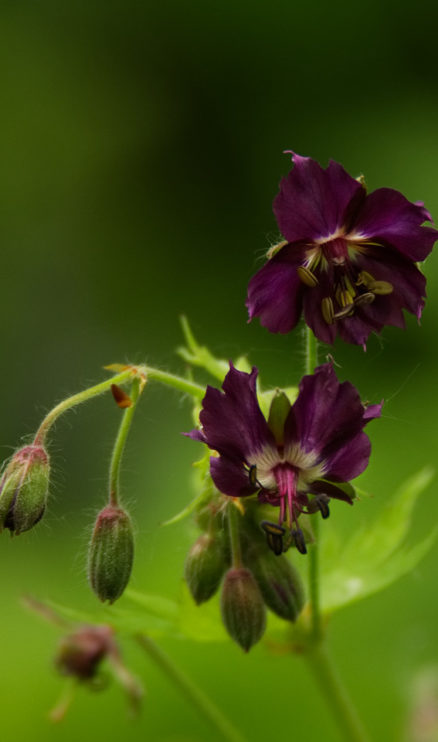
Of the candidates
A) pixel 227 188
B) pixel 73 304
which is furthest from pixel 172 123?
pixel 73 304

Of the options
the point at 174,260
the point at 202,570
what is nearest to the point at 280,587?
the point at 202,570

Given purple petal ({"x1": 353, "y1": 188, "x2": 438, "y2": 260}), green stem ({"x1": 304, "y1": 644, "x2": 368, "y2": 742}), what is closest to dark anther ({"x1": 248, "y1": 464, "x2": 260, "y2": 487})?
purple petal ({"x1": 353, "y1": 188, "x2": 438, "y2": 260})

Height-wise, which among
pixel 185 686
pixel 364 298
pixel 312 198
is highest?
pixel 312 198

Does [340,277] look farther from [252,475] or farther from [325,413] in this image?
[252,475]

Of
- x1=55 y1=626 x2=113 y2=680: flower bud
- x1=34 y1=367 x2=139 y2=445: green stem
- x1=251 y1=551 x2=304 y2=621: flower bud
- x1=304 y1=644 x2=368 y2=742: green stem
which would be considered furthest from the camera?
x1=55 y1=626 x2=113 y2=680: flower bud

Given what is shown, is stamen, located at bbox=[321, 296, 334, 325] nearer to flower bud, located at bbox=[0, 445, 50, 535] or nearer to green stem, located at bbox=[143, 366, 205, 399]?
green stem, located at bbox=[143, 366, 205, 399]

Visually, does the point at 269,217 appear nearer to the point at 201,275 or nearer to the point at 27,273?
the point at 201,275

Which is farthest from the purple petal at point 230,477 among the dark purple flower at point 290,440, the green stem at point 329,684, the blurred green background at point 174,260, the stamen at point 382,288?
the blurred green background at point 174,260
